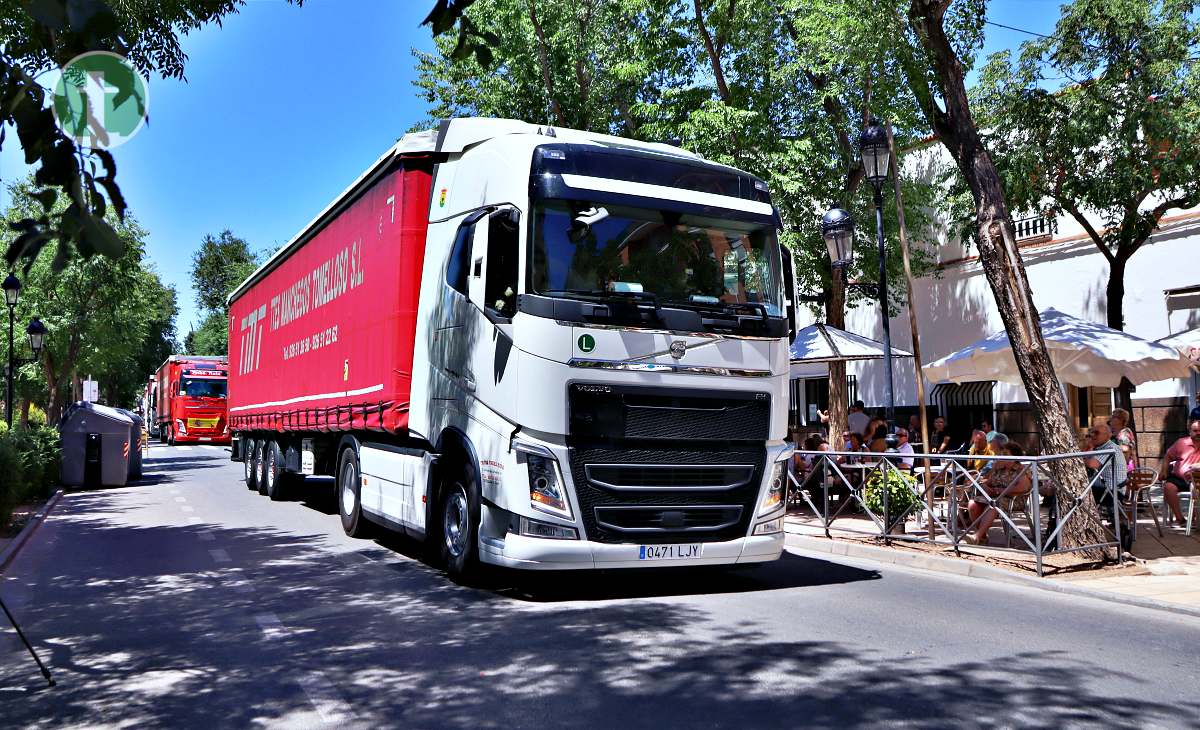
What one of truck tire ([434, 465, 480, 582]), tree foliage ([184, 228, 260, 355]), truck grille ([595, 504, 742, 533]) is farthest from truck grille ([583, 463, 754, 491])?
tree foliage ([184, 228, 260, 355])

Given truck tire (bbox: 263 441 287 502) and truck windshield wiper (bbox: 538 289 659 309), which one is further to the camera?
truck tire (bbox: 263 441 287 502)

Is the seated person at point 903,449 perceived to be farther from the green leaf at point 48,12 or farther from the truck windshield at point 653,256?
the green leaf at point 48,12

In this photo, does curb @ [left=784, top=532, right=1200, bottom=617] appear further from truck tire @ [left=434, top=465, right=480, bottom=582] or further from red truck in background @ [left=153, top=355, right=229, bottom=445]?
red truck in background @ [left=153, top=355, right=229, bottom=445]

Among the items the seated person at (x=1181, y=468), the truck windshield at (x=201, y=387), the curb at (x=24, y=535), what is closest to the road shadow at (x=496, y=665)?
the curb at (x=24, y=535)

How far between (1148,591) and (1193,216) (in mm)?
13568

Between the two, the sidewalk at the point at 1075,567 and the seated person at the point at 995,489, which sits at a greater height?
the seated person at the point at 995,489

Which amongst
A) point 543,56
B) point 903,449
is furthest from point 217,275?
point 903,449

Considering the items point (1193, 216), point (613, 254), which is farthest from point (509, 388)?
point (1193, 216)

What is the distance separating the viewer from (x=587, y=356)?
7.64 metres

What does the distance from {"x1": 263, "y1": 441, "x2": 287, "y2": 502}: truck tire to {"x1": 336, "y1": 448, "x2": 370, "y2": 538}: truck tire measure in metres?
4.75

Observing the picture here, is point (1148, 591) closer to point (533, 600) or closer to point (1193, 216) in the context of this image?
point (533, 600)

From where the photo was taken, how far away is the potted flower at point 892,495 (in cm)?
1112

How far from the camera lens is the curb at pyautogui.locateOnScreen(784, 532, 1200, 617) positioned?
7.98 m

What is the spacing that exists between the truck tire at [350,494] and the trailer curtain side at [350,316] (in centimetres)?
43
